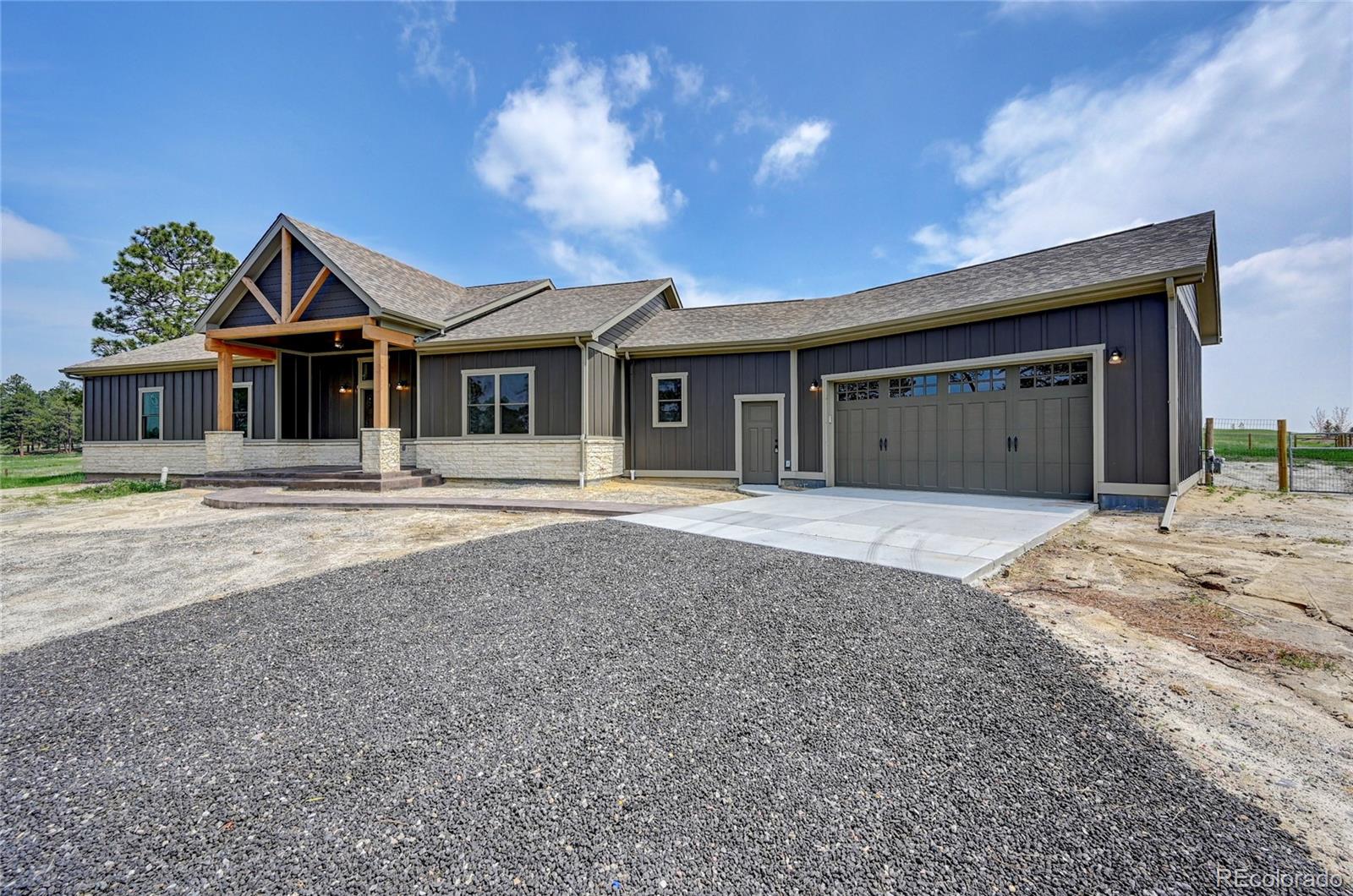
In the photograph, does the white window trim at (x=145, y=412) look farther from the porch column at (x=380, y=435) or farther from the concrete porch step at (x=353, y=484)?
the porch column at (x=380, y=435)

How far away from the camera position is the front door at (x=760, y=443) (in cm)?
1137

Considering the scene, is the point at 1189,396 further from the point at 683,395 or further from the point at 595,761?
the point at 595,761

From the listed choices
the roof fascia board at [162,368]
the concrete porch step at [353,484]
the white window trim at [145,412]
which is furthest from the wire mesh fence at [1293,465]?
the white window trim at [145,412]

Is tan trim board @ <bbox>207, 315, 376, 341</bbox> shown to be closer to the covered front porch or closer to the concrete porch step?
the covered front porch

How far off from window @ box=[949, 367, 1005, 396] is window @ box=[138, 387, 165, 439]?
20.4m

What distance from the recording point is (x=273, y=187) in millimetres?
15492

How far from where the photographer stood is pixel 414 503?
330 inches

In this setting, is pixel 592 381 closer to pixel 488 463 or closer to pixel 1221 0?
pixel 488 463

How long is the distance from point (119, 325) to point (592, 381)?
31901mm

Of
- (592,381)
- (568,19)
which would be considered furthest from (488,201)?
(592,381)

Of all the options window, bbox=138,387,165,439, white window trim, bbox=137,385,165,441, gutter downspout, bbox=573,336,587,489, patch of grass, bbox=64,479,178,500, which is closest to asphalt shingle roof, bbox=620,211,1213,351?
gutter downspout, bbox=573,336,587,489

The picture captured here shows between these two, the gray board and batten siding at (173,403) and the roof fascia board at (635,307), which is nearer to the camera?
the roof fascia board at (635,307)

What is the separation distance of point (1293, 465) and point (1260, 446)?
11.3m

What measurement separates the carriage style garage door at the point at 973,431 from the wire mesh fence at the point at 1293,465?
581 cm
